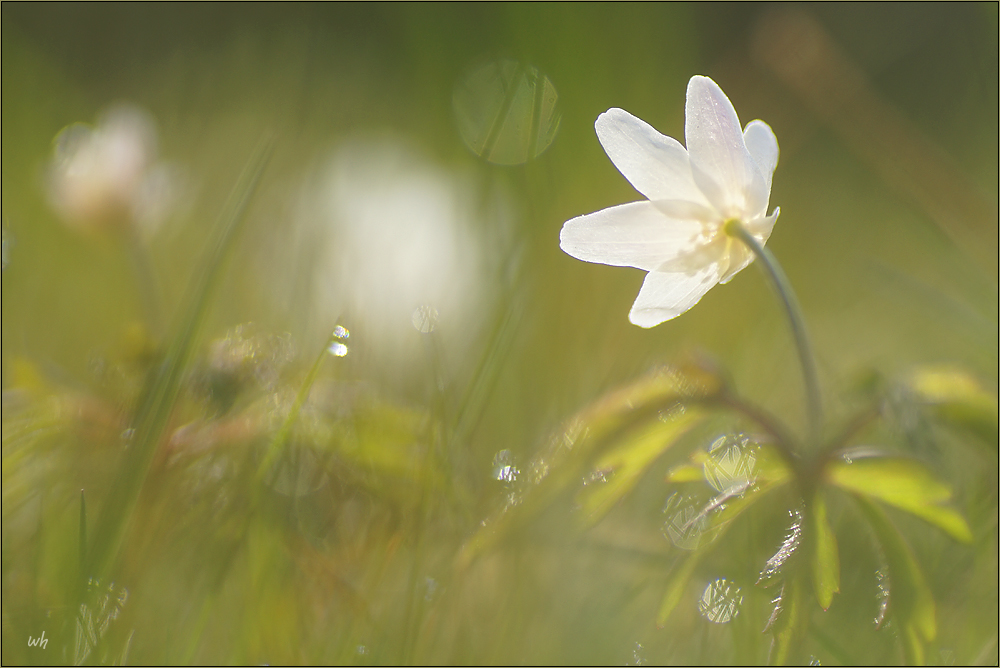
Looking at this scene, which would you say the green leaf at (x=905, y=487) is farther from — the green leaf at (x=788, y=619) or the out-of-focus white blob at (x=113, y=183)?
the out-of-focus white blob at (x=113, y=183)

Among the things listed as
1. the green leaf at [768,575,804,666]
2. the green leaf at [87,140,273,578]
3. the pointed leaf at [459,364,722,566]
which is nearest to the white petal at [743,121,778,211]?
the pointed leaf at [459,364,722,566]

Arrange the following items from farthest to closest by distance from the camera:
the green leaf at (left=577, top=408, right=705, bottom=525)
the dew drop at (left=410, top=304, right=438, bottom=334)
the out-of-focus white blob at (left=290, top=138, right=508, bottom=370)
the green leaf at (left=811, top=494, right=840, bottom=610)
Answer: the out-of-focus white blob at (left=290, top=138, right=508, bottom=370) → the dew drop at (left=410, top=304, right=438, bottom=334) → the green leaf at (left=577, top=408, right=705, bottom=525) → the green leaf at (left=811, top=494, right=840, bottom=610)

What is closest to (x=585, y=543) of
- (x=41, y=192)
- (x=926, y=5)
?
(x=41, y=192)

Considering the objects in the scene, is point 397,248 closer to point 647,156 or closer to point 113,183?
point 113,183

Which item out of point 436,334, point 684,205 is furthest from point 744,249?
point 436,334

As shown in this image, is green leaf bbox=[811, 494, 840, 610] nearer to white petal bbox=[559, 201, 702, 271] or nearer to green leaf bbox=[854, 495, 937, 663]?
green leaf bbox=[854, 495, 937, 663]
